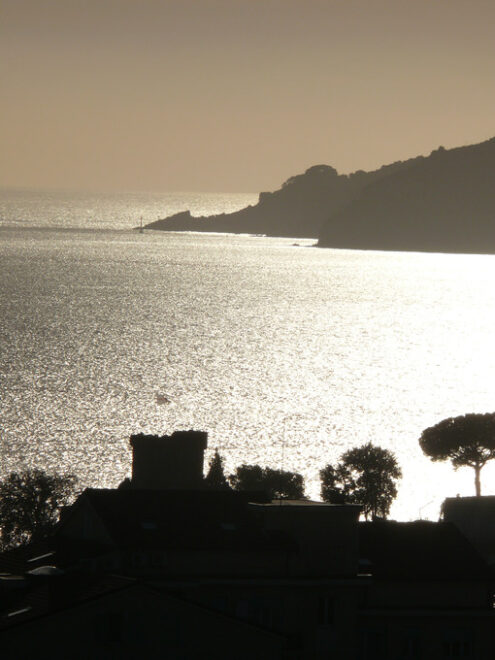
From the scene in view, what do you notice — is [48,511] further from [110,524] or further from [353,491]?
[110,524]

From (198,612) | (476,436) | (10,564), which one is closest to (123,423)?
(476,436)

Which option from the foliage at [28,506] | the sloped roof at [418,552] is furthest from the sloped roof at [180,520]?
the foliage at [28,506]

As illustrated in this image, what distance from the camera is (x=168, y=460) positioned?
1843 inches

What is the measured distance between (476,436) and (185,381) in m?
91.1

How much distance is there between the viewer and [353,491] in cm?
8425

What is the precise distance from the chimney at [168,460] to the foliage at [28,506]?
21.6 meters

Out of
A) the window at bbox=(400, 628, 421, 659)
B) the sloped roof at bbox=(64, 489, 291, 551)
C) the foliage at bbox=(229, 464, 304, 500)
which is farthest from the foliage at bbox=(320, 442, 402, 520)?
the window at bbox=(400, 628, 421, 659)

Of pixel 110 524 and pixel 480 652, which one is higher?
pixel 110 524

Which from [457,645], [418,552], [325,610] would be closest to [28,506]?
[418,552]

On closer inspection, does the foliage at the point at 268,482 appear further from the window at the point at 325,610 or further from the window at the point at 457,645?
the window at the point at 325,610

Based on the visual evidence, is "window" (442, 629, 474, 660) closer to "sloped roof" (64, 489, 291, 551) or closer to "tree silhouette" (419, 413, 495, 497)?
"sloped roof" (64, 489, 291, 551)

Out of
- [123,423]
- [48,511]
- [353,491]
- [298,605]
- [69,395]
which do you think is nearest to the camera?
[298,605]

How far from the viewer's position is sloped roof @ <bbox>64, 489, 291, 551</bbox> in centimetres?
3756

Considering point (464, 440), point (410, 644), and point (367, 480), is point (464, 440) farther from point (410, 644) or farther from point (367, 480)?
point (410, 644)
